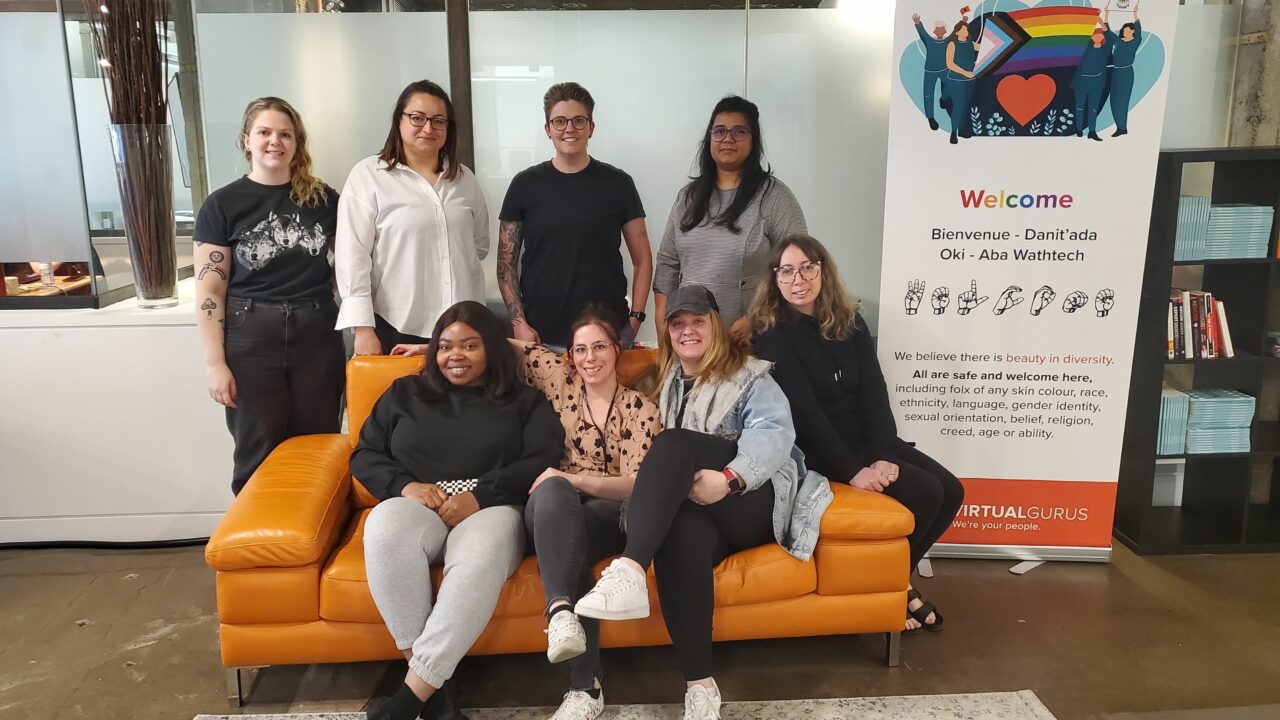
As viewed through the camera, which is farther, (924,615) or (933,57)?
(933,57)

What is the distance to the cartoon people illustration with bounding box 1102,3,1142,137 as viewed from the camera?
10.1 ft

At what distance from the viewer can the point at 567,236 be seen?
10.2 feet

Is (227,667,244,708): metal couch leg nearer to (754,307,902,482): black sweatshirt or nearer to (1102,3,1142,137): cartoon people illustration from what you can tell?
(754,307,902,482): black sweatshirt

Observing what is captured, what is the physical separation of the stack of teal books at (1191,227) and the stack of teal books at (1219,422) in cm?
55

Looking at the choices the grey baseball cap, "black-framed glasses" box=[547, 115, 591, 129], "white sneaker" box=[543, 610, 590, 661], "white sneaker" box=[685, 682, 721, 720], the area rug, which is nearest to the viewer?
→ "white sneaker" box=[543, 610, 590, 661]

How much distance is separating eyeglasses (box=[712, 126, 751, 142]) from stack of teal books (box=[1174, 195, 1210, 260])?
159 centimetres

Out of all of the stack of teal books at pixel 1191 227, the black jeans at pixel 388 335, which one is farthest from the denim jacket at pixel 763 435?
the stack of teal books at pixel 1191 227

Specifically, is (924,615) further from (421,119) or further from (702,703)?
(421,119)

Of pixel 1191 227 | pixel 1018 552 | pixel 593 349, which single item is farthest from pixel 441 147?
pixel 1191 227

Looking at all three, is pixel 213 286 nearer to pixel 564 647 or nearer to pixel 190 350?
pixel 190 350

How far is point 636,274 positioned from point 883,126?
4.04 ft

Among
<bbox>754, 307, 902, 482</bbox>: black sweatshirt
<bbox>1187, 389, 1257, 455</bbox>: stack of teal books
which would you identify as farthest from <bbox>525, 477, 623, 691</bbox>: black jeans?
<bbox>1187, 389, 1257, 455</bbox>: stack of teal books

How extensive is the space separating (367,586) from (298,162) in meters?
1.42

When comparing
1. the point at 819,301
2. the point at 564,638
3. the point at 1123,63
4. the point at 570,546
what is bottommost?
the point at 564,638
